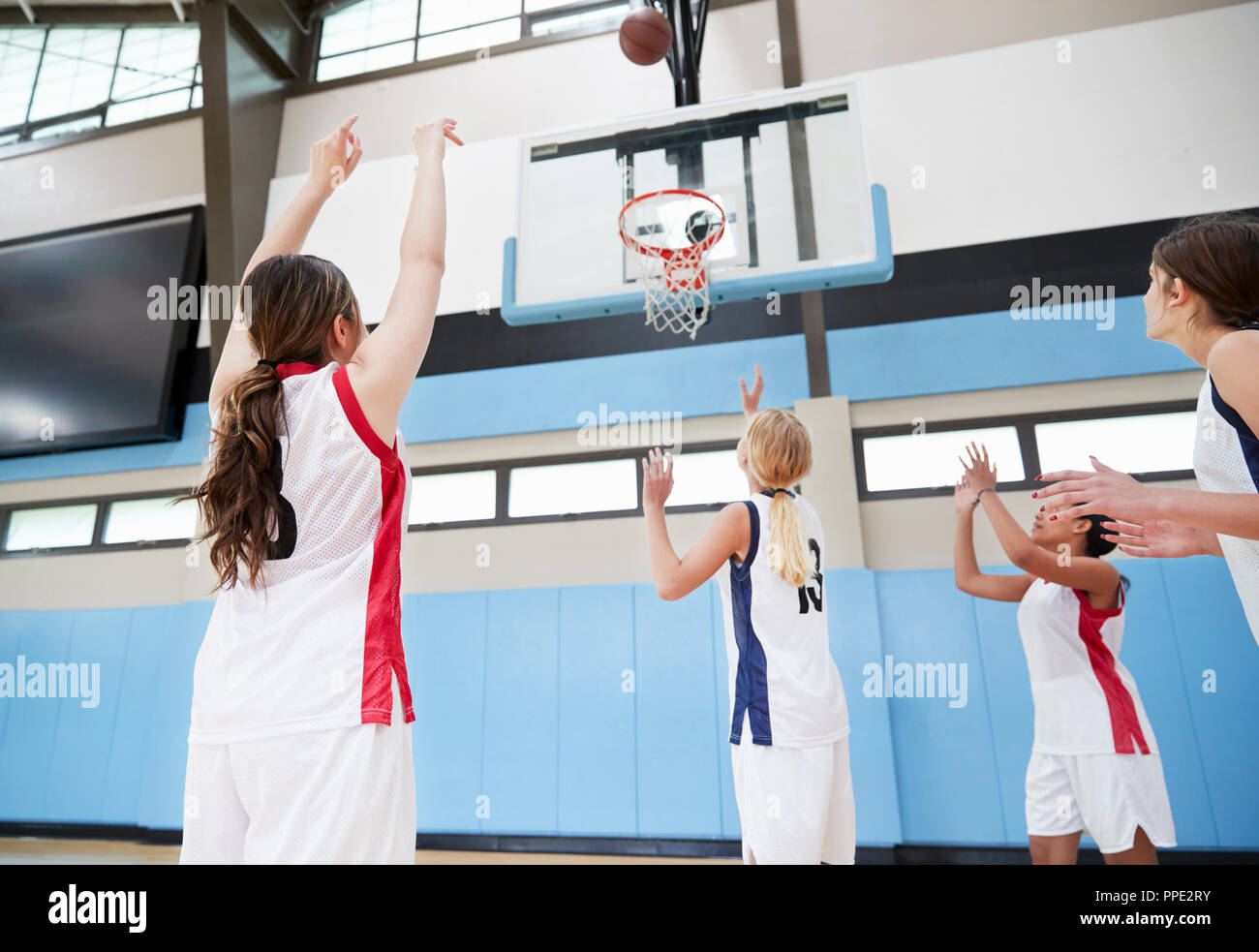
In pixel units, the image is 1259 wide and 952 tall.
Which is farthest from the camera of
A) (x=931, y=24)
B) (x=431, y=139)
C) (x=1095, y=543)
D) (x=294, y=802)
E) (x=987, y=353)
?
(x=931, y=24)

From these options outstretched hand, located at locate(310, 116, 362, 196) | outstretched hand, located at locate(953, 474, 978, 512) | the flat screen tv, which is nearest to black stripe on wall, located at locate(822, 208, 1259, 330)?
outstretched hand, located at locate(953, 474, 978, 512)

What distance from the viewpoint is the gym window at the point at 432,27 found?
5289 mm

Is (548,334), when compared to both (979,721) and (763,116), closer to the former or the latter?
(763,116)

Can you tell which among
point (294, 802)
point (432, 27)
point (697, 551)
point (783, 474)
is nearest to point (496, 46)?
point (432, 27)

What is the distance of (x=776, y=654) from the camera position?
1.84 metres

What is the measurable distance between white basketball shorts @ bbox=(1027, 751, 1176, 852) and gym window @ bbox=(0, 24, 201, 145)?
692cm

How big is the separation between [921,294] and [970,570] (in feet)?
6.32

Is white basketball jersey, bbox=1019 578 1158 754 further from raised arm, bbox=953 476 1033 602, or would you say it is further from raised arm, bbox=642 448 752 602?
raised arm, bbox=642 448 752 602

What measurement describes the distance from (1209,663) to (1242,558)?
248cm

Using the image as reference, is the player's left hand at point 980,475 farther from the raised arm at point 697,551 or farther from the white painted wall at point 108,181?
the white painted wall at point 108,181

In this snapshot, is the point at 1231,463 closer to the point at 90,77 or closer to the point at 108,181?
the point at 108,181

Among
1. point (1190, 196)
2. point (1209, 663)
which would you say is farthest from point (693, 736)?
point (1190, 196)

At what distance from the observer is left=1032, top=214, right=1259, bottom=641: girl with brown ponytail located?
52.2 inches
